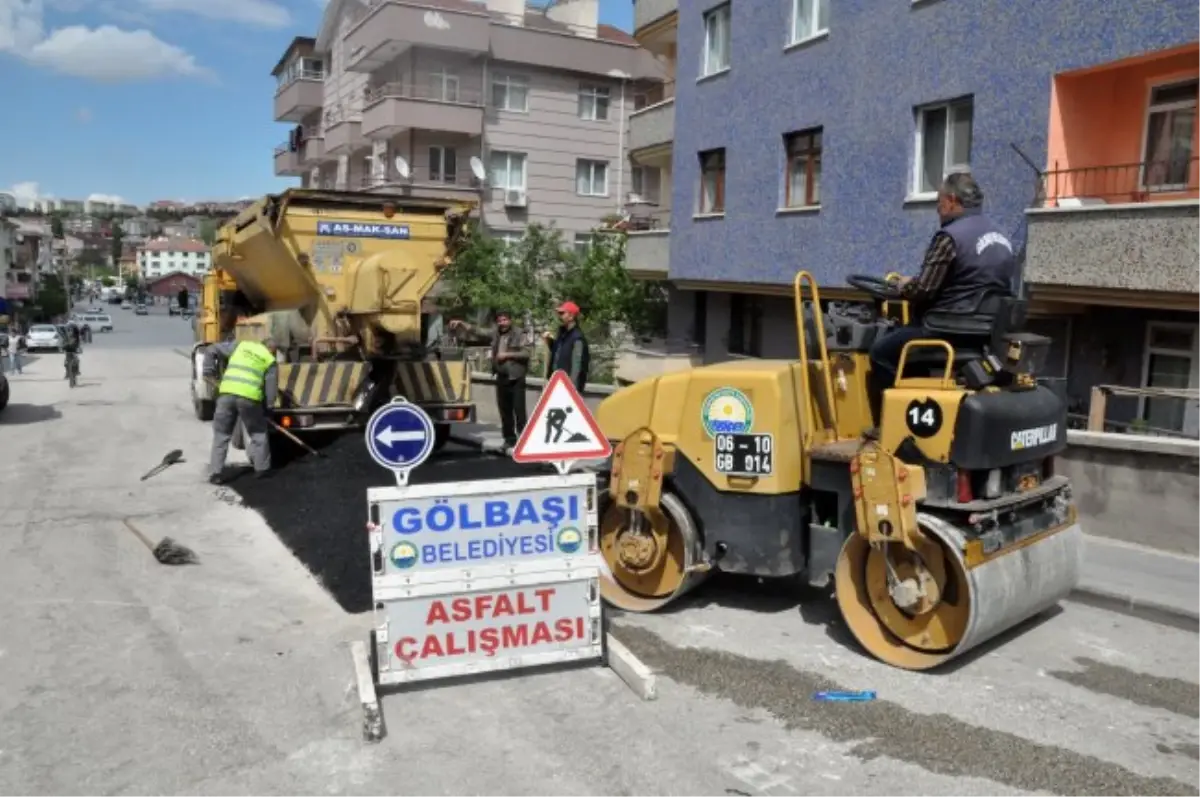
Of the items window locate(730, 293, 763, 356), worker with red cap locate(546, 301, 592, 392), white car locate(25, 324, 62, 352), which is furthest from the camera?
white car locate(25, 324, 62, 352)

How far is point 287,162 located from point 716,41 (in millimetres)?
30317

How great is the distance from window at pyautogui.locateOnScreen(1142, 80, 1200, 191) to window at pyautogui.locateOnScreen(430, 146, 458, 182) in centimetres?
→ 2357

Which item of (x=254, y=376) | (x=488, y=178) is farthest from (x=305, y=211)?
(x=488, y=178)

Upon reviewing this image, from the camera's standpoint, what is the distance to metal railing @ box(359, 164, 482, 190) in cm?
3159

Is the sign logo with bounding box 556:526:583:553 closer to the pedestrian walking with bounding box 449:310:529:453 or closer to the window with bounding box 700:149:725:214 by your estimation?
the pedestrian walking with bounding box 449:310:529:453

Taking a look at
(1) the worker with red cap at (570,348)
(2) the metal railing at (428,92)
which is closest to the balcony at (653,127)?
(2) the metal railing at (428,92)

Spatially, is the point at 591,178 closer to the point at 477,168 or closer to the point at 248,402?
the point at 477,168

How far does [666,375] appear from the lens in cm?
663

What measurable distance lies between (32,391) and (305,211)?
13.6m

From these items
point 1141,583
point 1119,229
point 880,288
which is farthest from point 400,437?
point 1119,229

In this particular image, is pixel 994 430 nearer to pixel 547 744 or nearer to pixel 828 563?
pixel 828 563

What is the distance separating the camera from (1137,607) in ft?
22.1

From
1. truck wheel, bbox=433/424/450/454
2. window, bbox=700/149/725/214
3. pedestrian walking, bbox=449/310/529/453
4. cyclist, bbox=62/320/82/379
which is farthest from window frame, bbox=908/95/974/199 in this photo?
cyclist, bbox=62/320/82/379

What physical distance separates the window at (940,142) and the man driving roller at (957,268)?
296 inches
